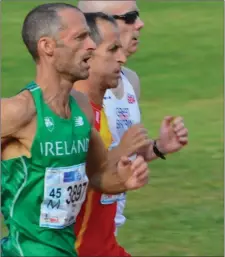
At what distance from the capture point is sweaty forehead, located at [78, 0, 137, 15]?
7457mm

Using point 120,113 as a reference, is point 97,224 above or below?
below

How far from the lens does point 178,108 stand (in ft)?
51.5

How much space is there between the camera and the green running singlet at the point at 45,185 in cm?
568

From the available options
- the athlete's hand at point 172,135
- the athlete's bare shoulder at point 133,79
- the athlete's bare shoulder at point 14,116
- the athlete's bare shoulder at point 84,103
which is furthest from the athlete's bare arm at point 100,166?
the athlete's bare shoulder at point 133,79

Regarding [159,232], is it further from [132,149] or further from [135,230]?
[132,149]

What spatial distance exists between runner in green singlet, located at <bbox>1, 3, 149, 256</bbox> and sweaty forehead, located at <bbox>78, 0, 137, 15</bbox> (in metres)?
1.51

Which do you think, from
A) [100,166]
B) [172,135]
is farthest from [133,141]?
[172,135]

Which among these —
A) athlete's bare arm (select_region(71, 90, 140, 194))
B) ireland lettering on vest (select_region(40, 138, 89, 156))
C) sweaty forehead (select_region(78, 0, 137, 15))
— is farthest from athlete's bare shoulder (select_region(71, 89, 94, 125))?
sweaty forehead (select_region(78, 0, 137, 15))

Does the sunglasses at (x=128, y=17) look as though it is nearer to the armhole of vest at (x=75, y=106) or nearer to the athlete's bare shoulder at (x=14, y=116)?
the armhole of vest at (x=75, y=106)

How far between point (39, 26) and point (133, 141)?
0.76 metres

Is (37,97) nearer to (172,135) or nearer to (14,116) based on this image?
(14,116)

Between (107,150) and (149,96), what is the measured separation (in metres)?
10.2

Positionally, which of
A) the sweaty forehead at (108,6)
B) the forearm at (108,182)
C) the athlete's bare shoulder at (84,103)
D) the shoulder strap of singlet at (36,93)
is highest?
the shoulder strap of singlet at (36,93)

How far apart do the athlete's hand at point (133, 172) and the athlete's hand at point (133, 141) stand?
0.70ft
